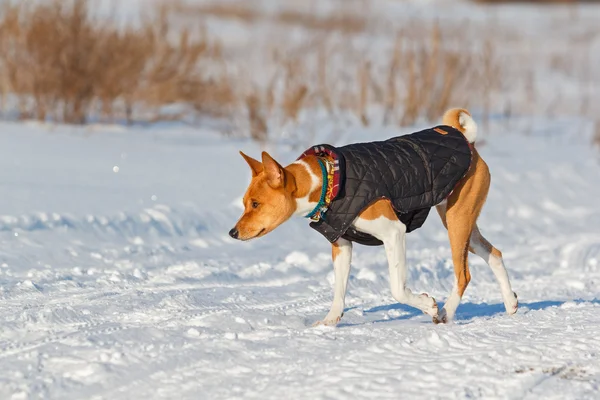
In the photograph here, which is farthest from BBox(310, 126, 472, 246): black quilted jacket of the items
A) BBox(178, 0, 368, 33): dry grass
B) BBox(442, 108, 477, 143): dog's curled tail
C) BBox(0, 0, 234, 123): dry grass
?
BBox(178, 0, 368, 33): dry grass

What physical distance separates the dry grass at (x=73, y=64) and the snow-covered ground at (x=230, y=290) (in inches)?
23.2

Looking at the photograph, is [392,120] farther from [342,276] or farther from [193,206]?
[342,276]

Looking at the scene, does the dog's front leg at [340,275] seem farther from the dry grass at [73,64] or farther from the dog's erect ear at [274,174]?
the dry grass at [73,64]

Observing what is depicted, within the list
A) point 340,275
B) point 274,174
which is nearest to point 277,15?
point 340,275

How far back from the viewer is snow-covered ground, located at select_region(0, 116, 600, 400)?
4.82 meters

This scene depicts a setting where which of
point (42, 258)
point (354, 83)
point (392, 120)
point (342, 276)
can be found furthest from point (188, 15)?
point (342, 276)

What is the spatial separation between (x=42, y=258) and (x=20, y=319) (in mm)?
1827

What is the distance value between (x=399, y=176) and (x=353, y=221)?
16.1 inches

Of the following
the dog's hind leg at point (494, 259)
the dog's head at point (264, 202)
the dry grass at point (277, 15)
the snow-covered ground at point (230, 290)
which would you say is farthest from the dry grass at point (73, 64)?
the dry grass at point (277, 15)

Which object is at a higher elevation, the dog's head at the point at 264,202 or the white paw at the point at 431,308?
the dog's head at the point at 264,202

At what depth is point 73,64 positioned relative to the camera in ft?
42.8

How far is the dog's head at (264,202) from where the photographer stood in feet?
19.2

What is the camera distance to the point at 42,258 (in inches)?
299

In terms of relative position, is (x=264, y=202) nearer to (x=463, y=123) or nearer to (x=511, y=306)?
(x=463, y=123)
